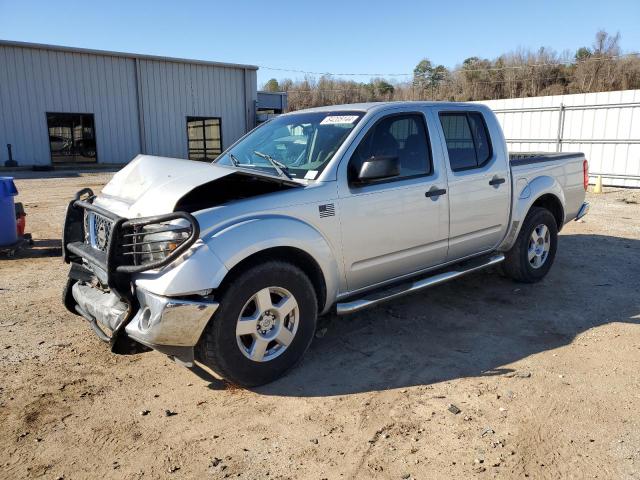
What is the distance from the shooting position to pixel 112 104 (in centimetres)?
2352

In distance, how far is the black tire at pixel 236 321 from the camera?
10.8 ft

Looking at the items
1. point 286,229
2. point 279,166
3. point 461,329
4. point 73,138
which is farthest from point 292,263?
point 73,138

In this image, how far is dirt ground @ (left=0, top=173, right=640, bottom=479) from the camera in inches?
111

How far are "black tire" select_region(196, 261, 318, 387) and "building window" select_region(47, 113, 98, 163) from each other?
22676mm

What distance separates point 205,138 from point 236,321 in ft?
84.0

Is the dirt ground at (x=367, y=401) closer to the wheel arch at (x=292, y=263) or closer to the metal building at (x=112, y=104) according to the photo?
the wheel arch at (x=292, y=263)

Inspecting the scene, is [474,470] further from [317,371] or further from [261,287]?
[261,287]

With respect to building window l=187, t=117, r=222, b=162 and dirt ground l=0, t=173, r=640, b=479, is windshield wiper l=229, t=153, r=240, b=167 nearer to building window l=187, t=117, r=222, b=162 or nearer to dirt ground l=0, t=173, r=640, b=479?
dirt ground l=0, t=173, r=640, b=479

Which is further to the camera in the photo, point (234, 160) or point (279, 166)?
point (234, 160)

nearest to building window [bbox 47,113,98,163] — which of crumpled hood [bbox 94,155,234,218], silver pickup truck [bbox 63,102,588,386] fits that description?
silver pickup truck [bbox 63,102,588,386]

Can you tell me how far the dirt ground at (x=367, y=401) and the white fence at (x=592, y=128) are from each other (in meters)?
11.3

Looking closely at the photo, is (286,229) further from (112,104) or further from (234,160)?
(112,104)

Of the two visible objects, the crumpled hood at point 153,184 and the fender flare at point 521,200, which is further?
the fender flare at point 521,200

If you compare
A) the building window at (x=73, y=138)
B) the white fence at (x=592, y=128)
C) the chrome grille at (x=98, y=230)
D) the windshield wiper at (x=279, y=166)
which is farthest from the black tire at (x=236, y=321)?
the building window at (x=73, y=138)
